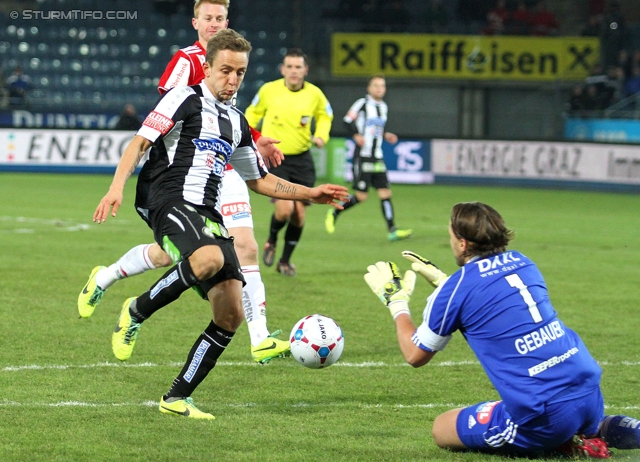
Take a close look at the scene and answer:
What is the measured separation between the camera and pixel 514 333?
4227 millimetres

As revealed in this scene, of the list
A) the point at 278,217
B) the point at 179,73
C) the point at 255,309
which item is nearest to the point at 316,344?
the point at 255,309

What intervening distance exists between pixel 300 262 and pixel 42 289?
132 inches

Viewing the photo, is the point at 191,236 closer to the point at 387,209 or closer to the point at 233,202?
the point at 233,202

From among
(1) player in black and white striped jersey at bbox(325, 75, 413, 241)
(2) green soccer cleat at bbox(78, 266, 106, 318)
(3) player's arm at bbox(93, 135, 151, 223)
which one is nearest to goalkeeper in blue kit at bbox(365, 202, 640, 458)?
(3) player's arm at bbox(93, 135, 151, 223)

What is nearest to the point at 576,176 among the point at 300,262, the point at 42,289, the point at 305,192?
the point at 300,262

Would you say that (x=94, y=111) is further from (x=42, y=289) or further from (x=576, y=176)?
(x=42, y=289)

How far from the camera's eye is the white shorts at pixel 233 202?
22.2ft

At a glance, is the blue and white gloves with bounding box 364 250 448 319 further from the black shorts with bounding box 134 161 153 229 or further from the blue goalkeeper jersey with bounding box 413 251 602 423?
the black shorts with bounding box 134 161 153 229

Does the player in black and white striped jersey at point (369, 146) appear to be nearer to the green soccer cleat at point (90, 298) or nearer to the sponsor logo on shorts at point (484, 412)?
the green soccer cleat at point (90, 298)

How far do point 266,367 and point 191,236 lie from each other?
1640mm

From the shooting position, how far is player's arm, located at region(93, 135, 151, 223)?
5.00m

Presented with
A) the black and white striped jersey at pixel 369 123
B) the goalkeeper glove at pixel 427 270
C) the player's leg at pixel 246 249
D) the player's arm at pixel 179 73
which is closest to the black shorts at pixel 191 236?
the goalkeeper glove at pixel 427 270

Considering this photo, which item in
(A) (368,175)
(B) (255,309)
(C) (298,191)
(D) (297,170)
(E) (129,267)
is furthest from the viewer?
Answer: (A) (368,175)

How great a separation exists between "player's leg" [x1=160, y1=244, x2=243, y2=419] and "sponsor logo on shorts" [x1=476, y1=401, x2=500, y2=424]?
1.41 m
